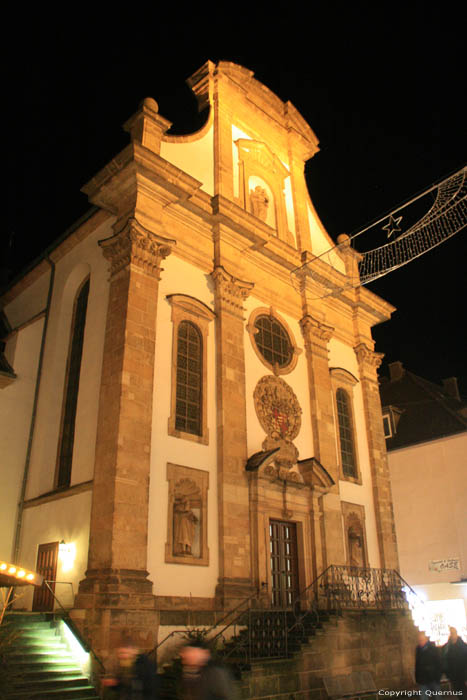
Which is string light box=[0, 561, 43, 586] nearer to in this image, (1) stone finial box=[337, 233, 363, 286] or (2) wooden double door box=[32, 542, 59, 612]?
(2) wooden double door box=[32, 542, 59, 612]

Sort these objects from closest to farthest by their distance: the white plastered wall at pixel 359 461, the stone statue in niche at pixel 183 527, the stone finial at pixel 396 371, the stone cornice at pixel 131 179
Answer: the stone statue in niche at pixel 183 527
the stone cornice at pixel 131 179
the white plastered wall at pixel 359 461
the stone finial at pixel 396 371

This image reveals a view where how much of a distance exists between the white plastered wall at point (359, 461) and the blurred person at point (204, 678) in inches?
555

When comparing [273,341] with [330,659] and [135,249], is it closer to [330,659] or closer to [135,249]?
[135,249]

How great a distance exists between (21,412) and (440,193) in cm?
1258

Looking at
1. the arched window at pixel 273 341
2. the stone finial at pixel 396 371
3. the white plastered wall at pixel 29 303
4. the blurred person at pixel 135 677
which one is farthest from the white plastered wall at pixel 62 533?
the stone finial at pixel 396 371

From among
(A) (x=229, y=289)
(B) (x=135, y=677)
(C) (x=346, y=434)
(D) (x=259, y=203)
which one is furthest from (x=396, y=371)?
(B) (x=135, y=677)

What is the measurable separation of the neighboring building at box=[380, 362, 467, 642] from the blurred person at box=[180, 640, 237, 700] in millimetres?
21101

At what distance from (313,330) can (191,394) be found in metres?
6.18

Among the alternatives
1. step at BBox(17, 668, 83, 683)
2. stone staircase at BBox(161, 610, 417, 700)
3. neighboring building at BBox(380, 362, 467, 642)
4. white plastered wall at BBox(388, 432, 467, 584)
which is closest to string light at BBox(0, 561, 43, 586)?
step at BBox(17, 668, 83, 683)

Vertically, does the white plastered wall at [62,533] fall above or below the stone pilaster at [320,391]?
below

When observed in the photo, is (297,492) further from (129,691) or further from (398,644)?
(129,691)

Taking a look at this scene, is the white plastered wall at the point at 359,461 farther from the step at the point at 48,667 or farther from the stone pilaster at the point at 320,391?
the step at the point at 48,667

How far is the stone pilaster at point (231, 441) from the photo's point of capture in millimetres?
14734

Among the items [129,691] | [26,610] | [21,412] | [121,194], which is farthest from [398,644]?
[121,194]
